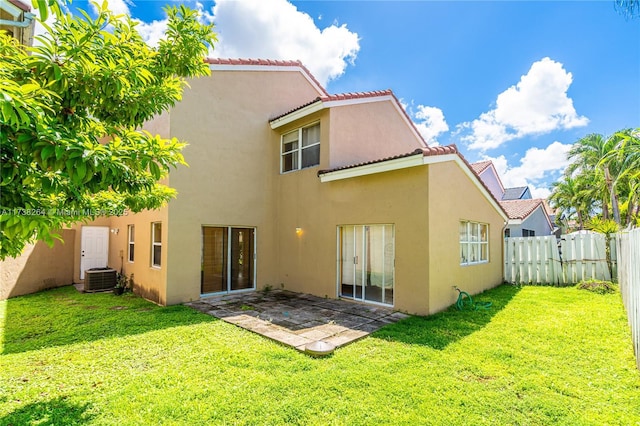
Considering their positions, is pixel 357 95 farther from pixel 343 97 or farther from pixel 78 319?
pixel 78 319

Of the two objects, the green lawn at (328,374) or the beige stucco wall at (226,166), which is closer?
the green lawn at (328,374)

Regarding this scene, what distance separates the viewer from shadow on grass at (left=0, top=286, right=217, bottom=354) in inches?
292

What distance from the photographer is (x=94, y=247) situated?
621 inches

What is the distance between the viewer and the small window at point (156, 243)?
11564 mm

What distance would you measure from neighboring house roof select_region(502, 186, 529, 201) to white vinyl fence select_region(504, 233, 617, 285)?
2700 cm

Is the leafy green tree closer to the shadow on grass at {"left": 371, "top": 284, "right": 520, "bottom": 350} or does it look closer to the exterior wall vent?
the shadow on grass at {"left": 371, "top": 284, "right": 520, "bottom": 350}

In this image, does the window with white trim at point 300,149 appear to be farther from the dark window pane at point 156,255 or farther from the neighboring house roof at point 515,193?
the neighboring house roof at point 515,193

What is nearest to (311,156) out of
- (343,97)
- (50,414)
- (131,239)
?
(343,97)

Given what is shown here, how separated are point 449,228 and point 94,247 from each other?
17.0 metres

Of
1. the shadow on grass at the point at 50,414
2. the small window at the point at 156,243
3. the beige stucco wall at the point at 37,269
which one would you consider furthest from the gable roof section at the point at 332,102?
the shadow on grass at the point at 50,414

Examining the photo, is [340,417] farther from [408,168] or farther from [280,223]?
[280,223]

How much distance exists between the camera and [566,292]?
1172cm

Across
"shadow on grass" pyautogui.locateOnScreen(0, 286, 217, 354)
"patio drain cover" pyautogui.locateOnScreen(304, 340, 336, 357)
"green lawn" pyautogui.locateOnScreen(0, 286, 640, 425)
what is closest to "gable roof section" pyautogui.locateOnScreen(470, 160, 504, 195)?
"green lawn" pyautogui.locateOnScreen(0, 286, 640, 425)

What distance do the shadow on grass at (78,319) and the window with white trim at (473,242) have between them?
8.91 meters
